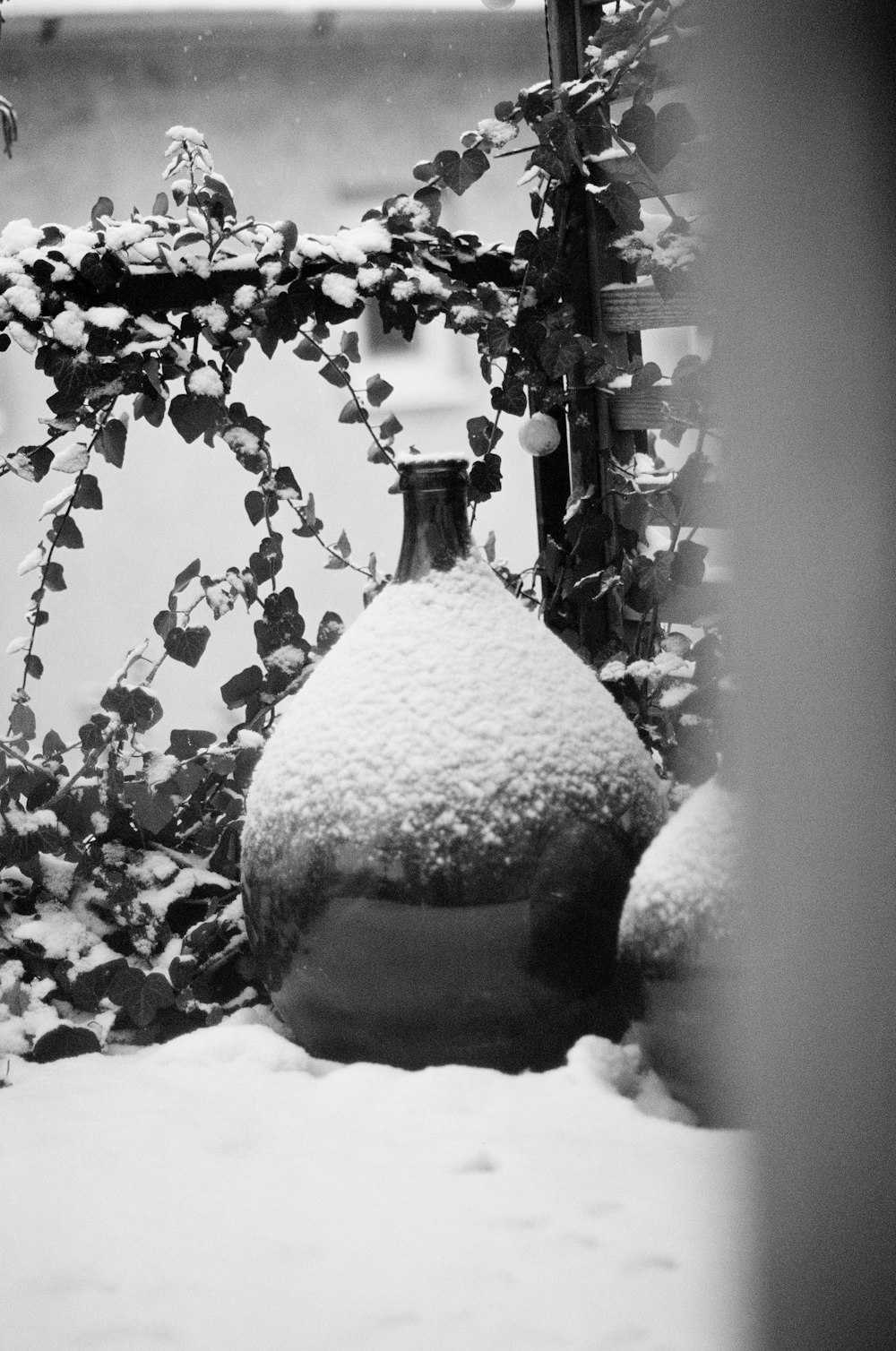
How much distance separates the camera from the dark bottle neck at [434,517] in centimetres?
131

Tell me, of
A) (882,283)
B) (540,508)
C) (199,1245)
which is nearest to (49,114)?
(540,508)

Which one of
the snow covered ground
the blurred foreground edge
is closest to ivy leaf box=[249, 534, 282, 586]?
the snow covered ground

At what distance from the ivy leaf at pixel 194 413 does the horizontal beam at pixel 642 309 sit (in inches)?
21.7

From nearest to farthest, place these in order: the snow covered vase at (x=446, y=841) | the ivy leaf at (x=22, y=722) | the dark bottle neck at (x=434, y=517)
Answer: the snow covered vase at (x=446, y=841) → the dark bottle neck at (x=434, y=517) → the ivy leaf at (x=22, y=722)

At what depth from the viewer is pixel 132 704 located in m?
1.70

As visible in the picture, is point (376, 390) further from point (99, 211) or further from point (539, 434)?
point (99, 211)

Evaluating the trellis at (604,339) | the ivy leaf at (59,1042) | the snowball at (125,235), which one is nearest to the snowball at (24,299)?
the snowball at (125,235)

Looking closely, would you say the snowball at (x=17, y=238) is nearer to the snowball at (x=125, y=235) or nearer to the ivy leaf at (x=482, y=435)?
the snowball at (x=125, y=235)

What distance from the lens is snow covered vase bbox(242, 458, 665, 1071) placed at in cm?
117

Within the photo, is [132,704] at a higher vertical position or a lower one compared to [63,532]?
lower

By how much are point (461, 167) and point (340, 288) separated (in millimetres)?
259

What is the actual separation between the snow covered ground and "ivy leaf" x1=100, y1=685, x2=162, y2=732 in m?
0.55

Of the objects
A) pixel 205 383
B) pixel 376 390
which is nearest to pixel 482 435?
pixel 376 390

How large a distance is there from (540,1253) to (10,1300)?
1.13ft
